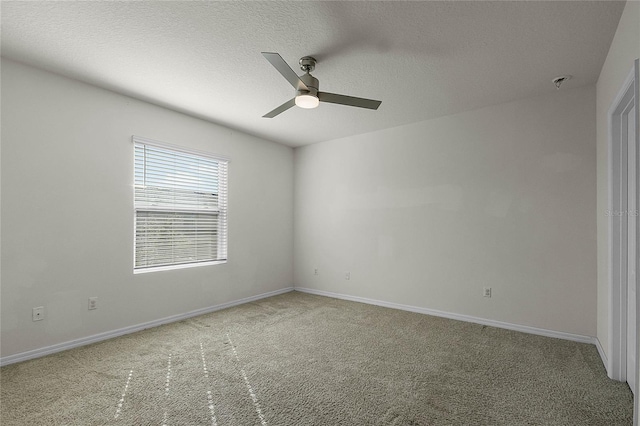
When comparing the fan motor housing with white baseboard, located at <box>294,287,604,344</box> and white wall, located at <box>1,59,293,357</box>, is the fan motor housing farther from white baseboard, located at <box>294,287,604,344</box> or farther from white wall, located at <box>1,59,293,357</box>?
white baseboard, located at <box>294,287,604,344</box>

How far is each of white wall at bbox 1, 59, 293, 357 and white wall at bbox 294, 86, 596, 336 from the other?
2.08 m

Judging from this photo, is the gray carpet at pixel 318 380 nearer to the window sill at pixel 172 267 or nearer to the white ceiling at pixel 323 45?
the window sill at pixel 172 267

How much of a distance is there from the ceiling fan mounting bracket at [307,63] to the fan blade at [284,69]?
1.03ft

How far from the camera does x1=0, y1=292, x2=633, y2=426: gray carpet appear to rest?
6.16 feet

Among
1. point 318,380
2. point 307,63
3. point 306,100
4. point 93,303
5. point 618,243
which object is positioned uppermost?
point 307,63

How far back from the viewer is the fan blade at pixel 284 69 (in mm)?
1967

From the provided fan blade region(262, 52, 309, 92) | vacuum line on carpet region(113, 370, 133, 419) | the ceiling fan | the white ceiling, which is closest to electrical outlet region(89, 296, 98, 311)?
vacuum line on carpet region(113, 370, 133, 419)

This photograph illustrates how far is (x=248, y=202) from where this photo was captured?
4.64 meters

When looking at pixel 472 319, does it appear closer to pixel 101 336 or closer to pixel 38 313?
pixel 101 336

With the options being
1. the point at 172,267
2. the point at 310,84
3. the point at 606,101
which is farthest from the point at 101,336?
the point at 606,101

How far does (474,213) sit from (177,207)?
3644mm

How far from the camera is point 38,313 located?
266 centimetres

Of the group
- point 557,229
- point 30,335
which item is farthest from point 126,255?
point 557,229

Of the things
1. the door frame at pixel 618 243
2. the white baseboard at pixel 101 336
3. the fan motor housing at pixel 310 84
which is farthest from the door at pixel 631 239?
the white baseboard at pixel 101 336
